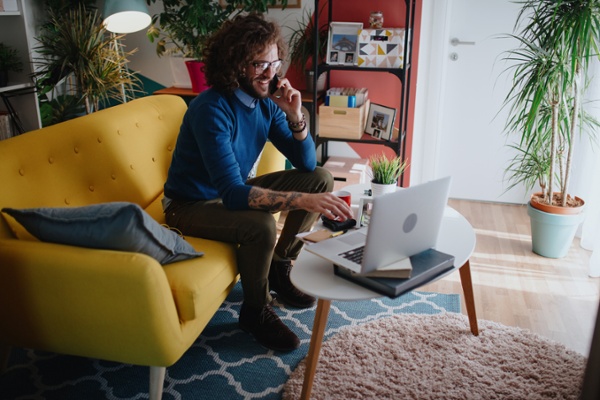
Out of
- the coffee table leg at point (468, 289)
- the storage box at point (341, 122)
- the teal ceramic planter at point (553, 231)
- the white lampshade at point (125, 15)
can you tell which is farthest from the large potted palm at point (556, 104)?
the white lampshade at point (125, 15)

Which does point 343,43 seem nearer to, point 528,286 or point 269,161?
point 269,161

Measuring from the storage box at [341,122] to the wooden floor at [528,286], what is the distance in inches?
37.3

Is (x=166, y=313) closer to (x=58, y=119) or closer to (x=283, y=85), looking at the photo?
(x=283, y=85)

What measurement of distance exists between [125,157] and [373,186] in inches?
40.7

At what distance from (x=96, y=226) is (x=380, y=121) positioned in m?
2.11

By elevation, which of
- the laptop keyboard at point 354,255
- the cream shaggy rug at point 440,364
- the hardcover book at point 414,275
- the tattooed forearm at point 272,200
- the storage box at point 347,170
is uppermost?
the tattooed forearm at point 272,200

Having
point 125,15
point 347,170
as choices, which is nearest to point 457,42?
point 347,170

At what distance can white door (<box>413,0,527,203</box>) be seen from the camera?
3420mm

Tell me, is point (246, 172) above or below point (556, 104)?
below

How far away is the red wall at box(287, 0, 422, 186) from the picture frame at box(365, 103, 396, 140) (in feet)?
0.75

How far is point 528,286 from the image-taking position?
274cm

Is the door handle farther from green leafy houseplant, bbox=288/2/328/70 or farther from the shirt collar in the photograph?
the shirt collar

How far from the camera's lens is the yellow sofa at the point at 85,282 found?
163 cm

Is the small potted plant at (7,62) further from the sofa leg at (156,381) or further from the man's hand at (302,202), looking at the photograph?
Result: the sofa leg at (156,381)
